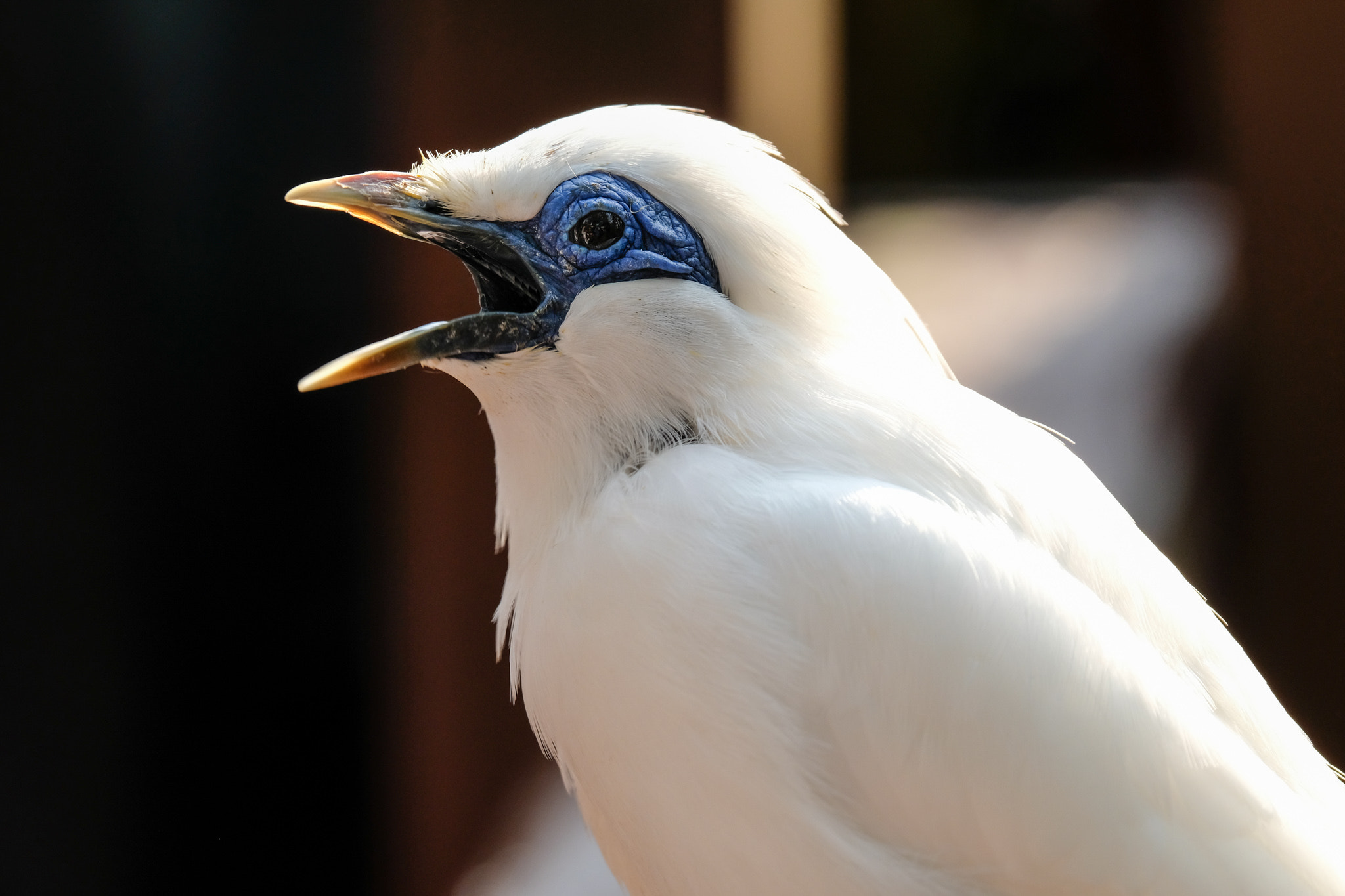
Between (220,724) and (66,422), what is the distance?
478mm

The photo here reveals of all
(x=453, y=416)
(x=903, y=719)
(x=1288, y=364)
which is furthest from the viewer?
(x=1288, y=364)

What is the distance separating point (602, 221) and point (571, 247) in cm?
4

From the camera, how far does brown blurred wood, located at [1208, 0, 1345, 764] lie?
1.98 m

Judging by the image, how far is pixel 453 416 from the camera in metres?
1.83

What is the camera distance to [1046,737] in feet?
2.58

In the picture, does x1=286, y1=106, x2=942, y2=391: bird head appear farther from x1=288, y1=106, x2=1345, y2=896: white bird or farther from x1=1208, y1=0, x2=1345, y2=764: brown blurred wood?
x1=1208, y1=0, x2=1345, y2=764: brown blurred wood

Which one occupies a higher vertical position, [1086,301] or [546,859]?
[1086,301]

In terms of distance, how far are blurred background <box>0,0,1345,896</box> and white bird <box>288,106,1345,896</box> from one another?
2.04 ft

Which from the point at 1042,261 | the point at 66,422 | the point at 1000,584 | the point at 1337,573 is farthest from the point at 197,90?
the point at 1337,573

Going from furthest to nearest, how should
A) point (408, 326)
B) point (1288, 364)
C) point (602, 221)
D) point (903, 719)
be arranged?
point (1288, 364) → point (408, 326) → point (602, 221) → point (903, 719)

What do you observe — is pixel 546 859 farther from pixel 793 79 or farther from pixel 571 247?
pixel 793 79

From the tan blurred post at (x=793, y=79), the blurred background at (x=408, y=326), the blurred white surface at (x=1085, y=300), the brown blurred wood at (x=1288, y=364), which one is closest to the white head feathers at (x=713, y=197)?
the blurred background at (x=408, y=326)

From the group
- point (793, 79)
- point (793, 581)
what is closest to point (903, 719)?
point (793, 581)

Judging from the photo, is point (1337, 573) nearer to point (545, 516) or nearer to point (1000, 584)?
point (1000, 584)
